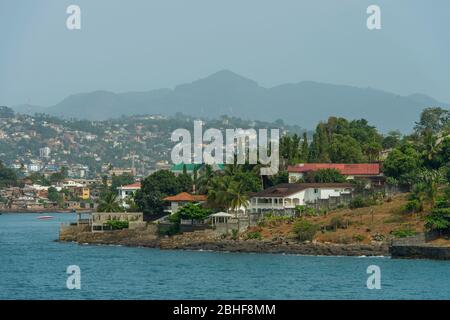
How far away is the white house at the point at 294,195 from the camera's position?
78188 mm

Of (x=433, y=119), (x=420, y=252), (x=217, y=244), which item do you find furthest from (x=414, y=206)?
(x=433, y=119)

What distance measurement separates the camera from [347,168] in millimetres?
86562

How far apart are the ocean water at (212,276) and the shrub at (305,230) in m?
2.94

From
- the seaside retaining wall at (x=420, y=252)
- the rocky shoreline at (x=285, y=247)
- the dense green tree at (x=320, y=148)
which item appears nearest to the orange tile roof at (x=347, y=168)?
the dense green tree at (x=320, y=148)

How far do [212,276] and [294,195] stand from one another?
25109mm

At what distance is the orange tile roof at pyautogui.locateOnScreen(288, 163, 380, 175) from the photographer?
85312mm

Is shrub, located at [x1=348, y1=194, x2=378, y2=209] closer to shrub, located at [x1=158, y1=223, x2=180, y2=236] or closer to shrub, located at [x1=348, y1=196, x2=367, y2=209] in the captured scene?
shrub, located at [x1=348, y1=196, x2=367, y2=209]

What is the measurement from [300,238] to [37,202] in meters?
132

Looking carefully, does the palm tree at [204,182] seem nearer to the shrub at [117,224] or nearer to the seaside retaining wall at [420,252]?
the shrub at [117,224]

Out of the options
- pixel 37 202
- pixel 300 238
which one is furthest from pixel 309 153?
pixel 37 202

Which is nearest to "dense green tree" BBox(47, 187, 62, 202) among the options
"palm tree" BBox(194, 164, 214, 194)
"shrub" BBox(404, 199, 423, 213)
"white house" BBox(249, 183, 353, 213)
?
"palm tree" BBox(194, 164, 214, 194)

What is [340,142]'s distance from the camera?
95.9m

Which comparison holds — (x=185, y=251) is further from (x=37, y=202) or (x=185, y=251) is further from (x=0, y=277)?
(x=37, y=202)

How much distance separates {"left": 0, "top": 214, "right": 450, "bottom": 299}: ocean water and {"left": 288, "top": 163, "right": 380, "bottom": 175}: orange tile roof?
18242mm
